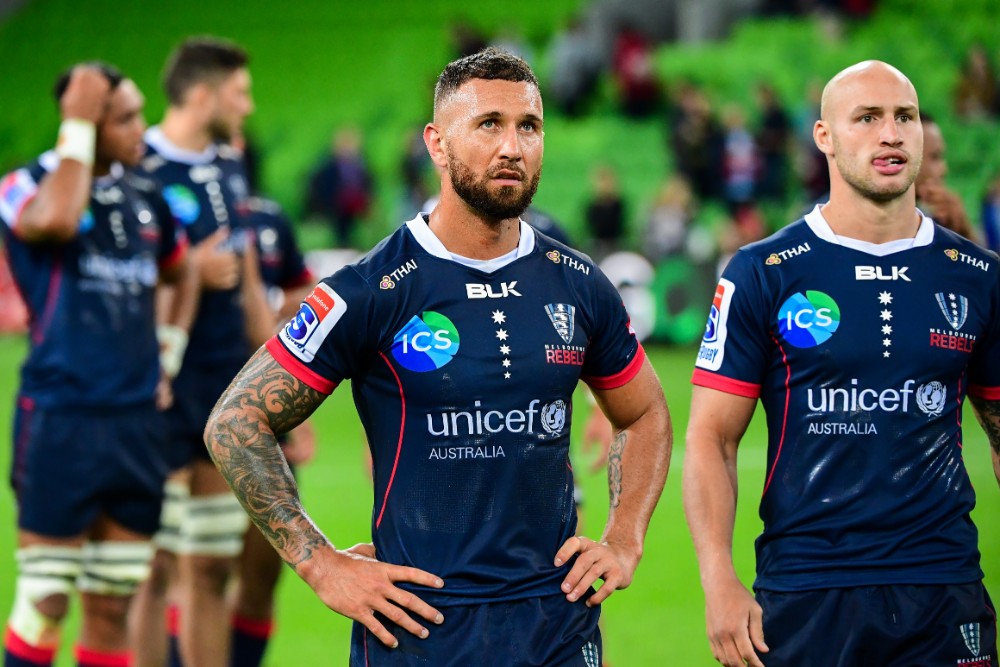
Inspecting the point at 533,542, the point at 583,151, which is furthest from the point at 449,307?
the point at 583,151

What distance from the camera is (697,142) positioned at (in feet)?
69.1

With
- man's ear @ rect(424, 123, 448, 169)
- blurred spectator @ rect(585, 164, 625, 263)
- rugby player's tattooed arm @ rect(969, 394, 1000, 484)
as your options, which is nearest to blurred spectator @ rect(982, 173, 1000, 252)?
blurred spectator @ rect(585, 164, 625, 263)

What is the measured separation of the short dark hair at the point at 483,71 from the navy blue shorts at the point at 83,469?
103 inches

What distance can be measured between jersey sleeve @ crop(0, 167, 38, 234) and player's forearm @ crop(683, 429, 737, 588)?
299 cm

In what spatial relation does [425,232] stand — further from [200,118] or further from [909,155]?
[200,118]

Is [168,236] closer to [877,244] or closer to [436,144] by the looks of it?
[436,144]

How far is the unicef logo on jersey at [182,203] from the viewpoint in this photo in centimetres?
688

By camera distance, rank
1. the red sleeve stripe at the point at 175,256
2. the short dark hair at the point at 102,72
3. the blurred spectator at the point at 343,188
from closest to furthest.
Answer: the short dark hair at the point at 102,72 → the red sleeve stripe at the point at 175,256 → the blurred spectator at the point at 343,188

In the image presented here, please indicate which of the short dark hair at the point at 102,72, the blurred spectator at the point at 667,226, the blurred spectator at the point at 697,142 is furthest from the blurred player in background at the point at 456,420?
the blurred spectator at the point at 697,142

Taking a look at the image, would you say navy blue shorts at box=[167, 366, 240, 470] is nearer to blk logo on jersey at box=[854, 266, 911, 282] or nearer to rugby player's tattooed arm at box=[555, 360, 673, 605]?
rugby player's tattooed arm at box=[555, 360, 673, 605]

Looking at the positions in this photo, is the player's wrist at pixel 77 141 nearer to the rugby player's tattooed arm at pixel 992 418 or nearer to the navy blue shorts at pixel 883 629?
the navy blue shorts at pixel 883 629

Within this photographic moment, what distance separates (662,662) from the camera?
7172mm

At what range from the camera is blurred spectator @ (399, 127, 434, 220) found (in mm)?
22000

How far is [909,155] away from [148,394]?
10.8ft
